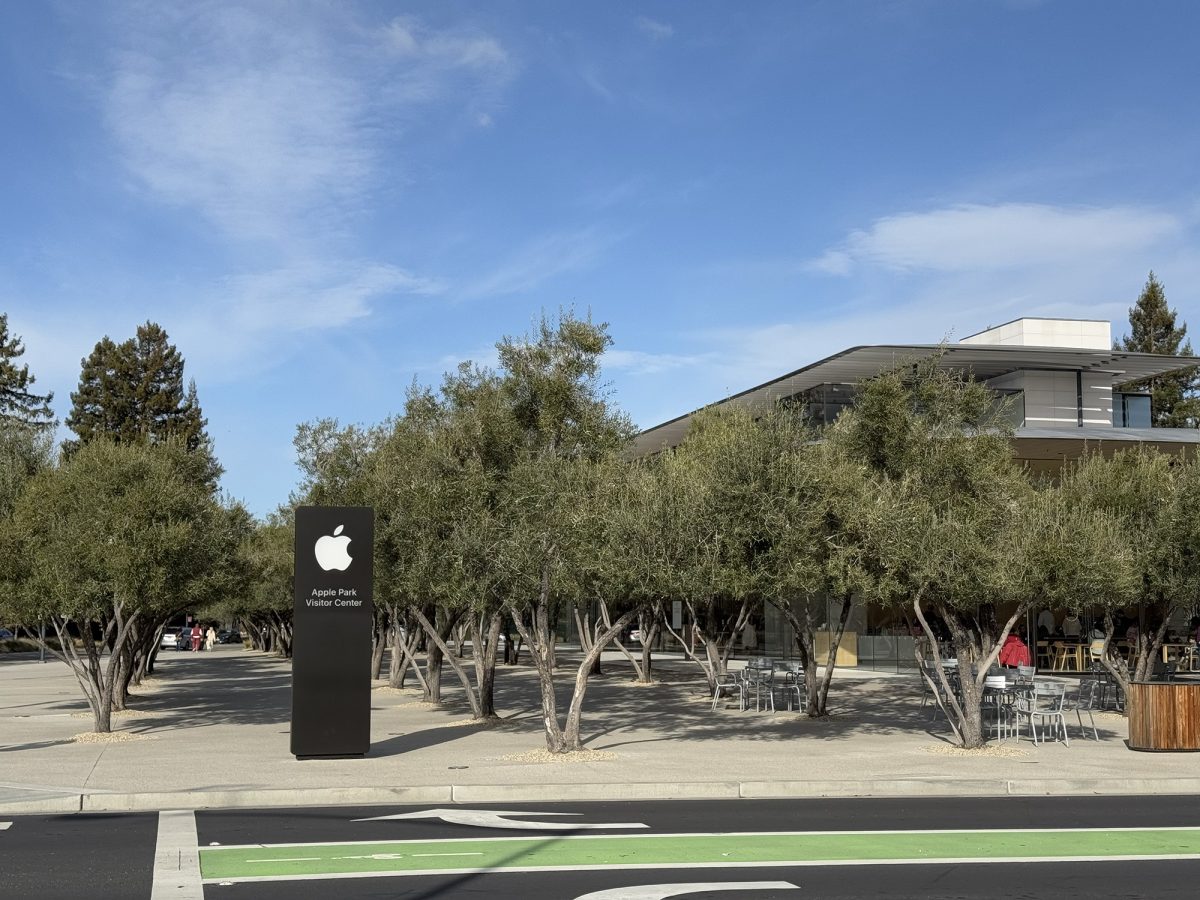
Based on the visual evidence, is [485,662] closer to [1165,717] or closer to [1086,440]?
[1165,717]

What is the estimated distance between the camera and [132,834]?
1183 centimetres

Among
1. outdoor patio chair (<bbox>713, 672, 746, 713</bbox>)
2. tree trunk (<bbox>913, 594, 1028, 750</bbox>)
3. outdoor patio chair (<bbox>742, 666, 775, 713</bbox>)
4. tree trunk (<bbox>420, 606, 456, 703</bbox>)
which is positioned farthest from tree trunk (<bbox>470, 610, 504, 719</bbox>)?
tree trunk (<bbox>913, 594, 1028, 750</bbox>)

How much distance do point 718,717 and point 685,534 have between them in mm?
9317

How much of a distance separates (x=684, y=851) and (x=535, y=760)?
6625 millimetres

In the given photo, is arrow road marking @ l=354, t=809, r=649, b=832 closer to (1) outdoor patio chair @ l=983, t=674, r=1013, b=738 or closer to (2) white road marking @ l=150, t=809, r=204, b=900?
(2) white road marking @ l=150, t=809, r=204, b=900

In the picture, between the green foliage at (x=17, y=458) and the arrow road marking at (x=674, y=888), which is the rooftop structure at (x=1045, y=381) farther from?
the arrow road marking at (x=674, y=888)

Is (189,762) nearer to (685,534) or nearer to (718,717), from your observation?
(685,534)

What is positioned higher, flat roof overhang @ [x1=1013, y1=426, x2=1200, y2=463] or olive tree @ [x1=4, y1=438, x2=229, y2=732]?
flat roof overhang @ [x1=1013, y1=426, x2=1200, y2=463]

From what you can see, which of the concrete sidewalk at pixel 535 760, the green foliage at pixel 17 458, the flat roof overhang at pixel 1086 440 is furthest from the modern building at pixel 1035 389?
the green foliage at pixel 17 458

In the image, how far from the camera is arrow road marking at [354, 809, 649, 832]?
12125 mm

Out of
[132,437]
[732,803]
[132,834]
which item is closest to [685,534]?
[732,803]

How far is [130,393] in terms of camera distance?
72625 millimetres

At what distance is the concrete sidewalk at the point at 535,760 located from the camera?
14.6 meters

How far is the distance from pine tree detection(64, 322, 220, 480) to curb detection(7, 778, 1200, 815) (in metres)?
59.6
